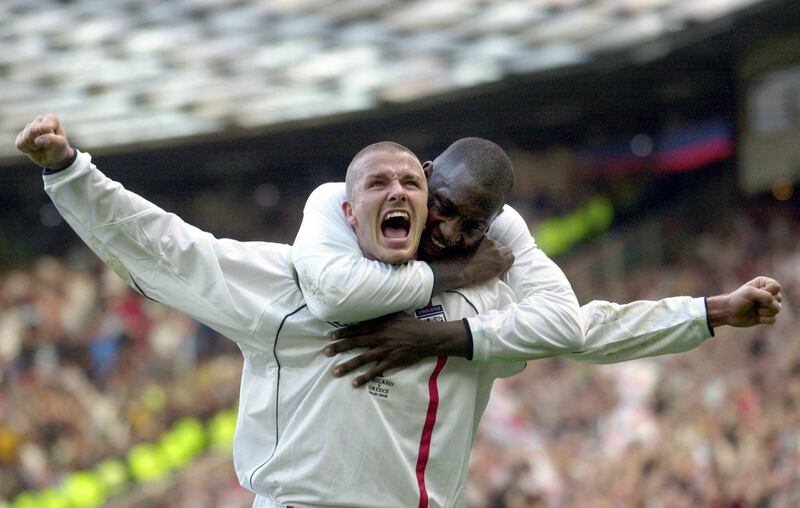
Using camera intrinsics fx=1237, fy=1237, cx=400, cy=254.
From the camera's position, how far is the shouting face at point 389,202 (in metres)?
3.14

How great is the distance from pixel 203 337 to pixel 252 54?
4024mm

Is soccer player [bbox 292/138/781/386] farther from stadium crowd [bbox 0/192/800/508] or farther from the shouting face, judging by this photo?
stadium crowd [bbox 0/192/800/508]

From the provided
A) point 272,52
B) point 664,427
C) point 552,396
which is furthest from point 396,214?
point 272,52

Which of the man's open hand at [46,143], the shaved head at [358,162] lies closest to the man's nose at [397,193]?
the shaved head at [358,162]

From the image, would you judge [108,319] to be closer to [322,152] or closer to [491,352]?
[322,152]

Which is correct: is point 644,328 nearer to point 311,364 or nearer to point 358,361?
point 358,361

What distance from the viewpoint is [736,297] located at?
3320 millimetres

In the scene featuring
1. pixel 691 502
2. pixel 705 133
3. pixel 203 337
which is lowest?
pixel 691 502

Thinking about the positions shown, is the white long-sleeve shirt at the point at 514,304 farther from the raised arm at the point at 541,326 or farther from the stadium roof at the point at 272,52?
the stadium roof at the point at 272,52

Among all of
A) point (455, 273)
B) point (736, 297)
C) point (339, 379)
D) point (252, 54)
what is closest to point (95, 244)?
point (339, 379)

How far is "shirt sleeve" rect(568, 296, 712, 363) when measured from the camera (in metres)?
3.38

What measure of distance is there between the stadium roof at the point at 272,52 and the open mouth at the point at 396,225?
1154cm

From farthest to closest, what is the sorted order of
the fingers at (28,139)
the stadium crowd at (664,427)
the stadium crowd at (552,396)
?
the stadium crowd at (552,396) → the stadium crowd at (664,427) → the fingers at (28,139)

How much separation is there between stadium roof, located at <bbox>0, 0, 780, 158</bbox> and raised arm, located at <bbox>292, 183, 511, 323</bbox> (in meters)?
11.5
